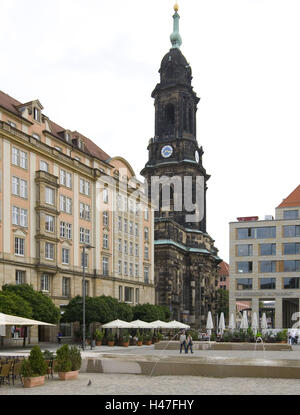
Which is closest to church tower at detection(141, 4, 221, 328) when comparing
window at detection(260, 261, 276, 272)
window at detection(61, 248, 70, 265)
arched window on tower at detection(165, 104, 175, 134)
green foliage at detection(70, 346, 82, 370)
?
arched window on tower at detection(165, 104, 175, 134)

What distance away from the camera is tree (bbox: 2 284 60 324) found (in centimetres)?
4669

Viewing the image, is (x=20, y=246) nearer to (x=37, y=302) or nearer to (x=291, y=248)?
(x=37, y=302)

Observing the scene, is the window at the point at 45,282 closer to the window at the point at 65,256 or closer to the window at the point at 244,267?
the window at the point at 65,256

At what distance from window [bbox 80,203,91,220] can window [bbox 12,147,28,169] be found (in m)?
10.9

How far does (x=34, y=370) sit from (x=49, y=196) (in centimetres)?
3774

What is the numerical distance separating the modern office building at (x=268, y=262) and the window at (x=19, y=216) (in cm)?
4629

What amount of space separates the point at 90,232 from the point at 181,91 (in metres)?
57.0

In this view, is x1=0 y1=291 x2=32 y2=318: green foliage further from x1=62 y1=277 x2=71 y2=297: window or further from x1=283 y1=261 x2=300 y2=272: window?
x1=283 y1=261 x2=300 y2=272: window

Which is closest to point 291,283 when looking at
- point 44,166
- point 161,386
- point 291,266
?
point 291,266

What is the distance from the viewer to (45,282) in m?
55.9

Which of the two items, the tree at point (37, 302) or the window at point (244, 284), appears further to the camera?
the window at point (244, 284)

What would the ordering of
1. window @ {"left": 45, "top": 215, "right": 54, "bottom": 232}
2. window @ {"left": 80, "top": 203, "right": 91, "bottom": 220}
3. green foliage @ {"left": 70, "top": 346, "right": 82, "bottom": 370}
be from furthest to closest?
1. window @ {"left": 80, "top": 203, "right": 91, "bottom": 220}
2. window @ {"left": 45, "top": 215, "right": 54, "bottom": 232}
3. green foliage @ {"left": 70, "top": 346, "right": 82, "bottom": 370}

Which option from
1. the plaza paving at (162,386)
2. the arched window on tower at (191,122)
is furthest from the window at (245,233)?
the plaza paving at (162,386)

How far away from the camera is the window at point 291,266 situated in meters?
88.7
